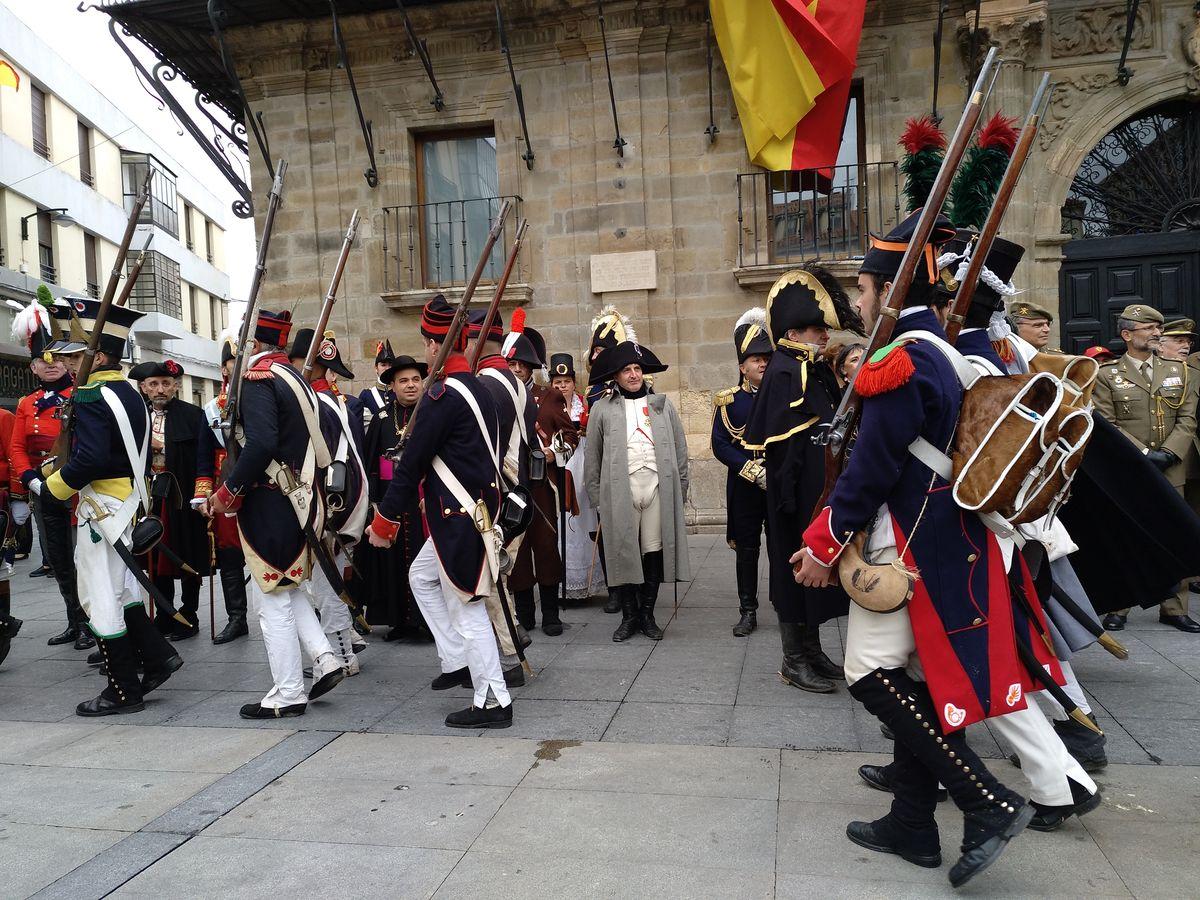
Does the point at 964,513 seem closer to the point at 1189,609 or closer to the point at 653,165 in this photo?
the point at 1189,609

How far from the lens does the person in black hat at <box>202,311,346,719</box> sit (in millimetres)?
4832

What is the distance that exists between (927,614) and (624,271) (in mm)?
8779

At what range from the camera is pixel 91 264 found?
92.6 ft

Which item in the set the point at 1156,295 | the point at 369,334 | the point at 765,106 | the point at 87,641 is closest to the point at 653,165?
the point at 765,106

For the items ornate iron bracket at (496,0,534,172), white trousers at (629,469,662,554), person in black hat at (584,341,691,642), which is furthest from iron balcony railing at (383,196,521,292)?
white trousers at (629,469,662,554)

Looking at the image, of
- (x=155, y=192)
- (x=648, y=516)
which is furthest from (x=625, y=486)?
(x=155, y=192)

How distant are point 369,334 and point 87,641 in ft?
19.6

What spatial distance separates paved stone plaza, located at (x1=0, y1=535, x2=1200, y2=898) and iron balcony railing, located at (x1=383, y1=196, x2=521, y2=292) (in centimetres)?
715

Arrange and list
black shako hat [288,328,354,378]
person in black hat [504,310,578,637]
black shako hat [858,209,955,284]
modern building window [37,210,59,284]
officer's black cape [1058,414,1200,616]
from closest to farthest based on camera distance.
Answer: black shako hat [858,209,955,284] < officer's black cape [1058,414,1200,616] < black shako hat [288,328,354,378] < person in black hat [504,310,578,637] < modern building window [37,210,59,284]

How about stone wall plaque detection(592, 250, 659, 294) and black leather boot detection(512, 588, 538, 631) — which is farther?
stone wall plaque detection(592, 250, 659, 294)

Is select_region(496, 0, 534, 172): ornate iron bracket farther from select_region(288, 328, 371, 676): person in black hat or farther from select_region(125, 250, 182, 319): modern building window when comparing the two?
select_region(125, 250, 182, 319): modern building window

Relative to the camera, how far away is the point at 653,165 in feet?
36.6

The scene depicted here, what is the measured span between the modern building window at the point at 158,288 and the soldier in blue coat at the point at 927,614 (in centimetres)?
3368

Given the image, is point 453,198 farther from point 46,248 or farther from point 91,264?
point 91,264
